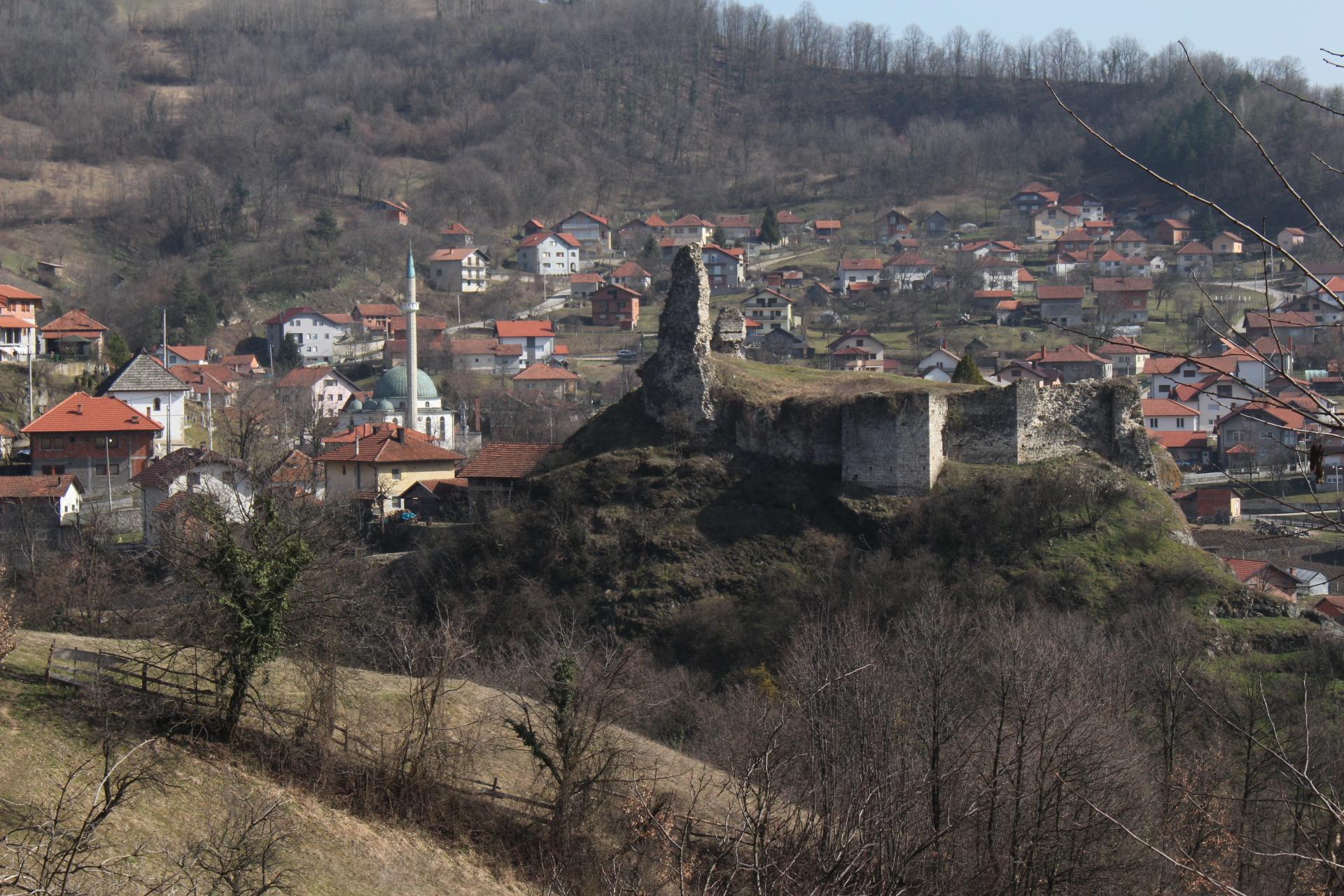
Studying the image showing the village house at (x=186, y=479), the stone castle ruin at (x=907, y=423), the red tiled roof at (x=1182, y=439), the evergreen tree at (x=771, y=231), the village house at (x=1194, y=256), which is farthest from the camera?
the evergreen tree at (x=771, y=231)

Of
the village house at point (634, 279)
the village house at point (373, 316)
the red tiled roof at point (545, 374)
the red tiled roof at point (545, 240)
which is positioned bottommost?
the red tiled roof at point (545, 374)

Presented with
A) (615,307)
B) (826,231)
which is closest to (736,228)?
(826,231)

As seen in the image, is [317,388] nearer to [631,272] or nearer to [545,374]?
[545,374]

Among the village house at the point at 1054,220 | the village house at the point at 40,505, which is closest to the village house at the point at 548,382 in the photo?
the village house at the point at 40,505

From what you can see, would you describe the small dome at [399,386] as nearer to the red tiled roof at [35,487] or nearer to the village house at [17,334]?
the village house at [17,334]

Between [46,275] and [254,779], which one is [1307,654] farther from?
[46,275]

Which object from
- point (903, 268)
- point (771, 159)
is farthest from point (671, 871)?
point (771, 159)
